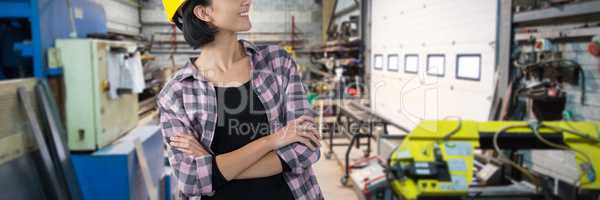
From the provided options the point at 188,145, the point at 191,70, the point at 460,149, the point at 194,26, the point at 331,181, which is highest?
the point at 194,26

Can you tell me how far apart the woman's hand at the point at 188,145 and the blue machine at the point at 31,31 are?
1343 millimetres

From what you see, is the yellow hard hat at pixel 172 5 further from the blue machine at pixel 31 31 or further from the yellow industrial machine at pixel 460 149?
the blue machine at pixel 31 31

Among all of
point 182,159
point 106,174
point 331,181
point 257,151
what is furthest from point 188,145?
point 331,181

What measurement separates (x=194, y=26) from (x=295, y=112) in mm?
349

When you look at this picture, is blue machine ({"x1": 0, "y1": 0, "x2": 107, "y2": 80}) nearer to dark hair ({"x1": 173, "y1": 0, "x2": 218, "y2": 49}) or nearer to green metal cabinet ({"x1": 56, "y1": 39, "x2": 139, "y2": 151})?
green metal cabinet ({"x1": 56, "y1": 39, "x2": 139, "y2": 151})

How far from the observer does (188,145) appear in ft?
3.43

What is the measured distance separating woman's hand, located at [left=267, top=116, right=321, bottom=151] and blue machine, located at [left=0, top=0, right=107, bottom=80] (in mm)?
1493

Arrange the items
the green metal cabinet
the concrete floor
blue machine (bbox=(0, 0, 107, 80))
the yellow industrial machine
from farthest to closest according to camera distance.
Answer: the concrete floor < the green metal cabinet < blue machine (bbox=(0, 0, 107, 80)) < the yellow industrial machine

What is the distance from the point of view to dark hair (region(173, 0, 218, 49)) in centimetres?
110

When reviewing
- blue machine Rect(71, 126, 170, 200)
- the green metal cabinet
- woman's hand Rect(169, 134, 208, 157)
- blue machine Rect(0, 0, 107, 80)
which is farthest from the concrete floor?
woman's hand Rect(169, 134, 208, 157)

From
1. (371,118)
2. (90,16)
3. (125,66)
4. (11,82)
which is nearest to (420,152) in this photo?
(11,82)

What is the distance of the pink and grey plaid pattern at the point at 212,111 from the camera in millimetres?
1053

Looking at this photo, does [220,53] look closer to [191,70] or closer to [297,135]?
[191,70]

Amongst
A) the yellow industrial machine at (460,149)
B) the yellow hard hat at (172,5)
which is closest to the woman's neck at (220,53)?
the yellow hard hat at (172,5)
